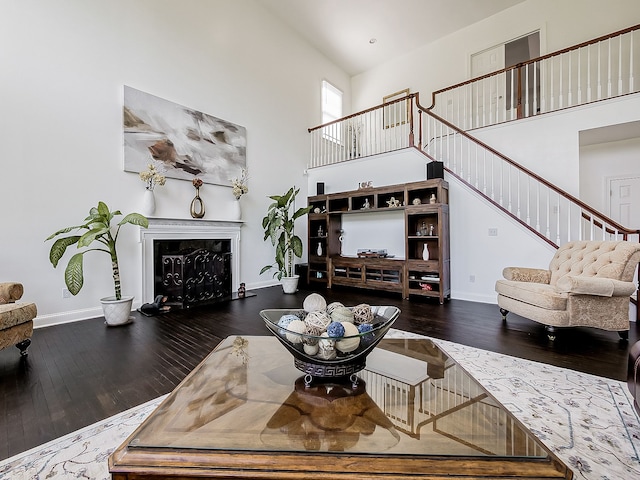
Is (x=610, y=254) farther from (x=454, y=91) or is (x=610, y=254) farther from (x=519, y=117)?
(x=454, y=91)

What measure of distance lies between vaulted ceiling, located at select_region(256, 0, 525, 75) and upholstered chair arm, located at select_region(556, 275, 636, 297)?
6442 millimetres

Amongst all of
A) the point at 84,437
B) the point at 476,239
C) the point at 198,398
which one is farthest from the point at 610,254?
the point at 84,437

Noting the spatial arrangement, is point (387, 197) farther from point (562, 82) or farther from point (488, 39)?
point (488, 39)

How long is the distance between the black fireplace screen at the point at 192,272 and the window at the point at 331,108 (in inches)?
165

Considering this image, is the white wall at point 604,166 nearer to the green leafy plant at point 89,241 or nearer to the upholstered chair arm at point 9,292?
the green leafy plant at point 89,241

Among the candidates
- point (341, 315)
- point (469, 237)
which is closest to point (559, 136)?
point (469, 237)

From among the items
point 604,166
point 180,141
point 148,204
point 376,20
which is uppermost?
point 376,20

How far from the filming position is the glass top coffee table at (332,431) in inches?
30.4

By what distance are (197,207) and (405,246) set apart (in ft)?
12.4

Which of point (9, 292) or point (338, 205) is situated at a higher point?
point (338, 205)

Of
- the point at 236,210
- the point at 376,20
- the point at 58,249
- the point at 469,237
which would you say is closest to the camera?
the point at 58,249

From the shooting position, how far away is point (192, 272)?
4566 mm

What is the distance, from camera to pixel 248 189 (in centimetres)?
582

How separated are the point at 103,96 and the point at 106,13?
1.20 m
